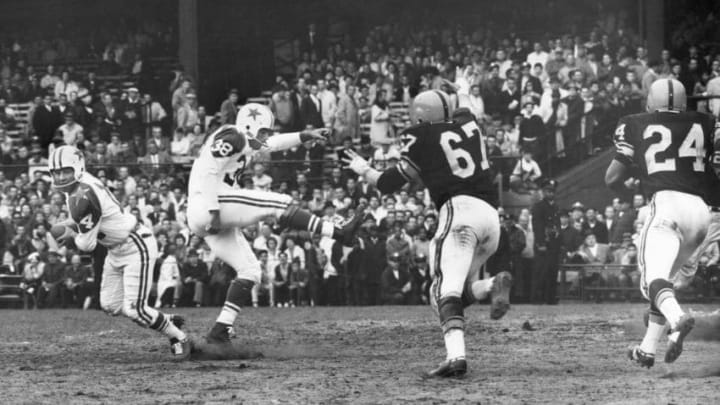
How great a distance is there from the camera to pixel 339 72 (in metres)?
25.7

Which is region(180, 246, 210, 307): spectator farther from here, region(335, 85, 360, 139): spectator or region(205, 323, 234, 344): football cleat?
region(205, 323, 234, 344): football cleat

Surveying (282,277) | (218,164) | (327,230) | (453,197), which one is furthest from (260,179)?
(453,197)

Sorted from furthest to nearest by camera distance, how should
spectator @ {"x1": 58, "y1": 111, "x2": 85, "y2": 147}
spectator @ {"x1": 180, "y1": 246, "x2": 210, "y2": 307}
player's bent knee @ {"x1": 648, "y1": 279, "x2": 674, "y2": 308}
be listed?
spectator @ {"x1": 58, "y1": 111, "x2": 85, "y2": 147} → spectator @ {"x1": 180, "y1": 246, "x2": 210, "y2": 307} → player's bent knee @ {"x1": 648, "y1": 279, "x2": 674, "y2": 308}

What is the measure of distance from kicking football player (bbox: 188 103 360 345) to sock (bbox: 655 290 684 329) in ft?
9.32

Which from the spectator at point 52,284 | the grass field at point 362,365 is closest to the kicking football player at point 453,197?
the grass field at point 362,365

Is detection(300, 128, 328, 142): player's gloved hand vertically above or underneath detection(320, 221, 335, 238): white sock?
above

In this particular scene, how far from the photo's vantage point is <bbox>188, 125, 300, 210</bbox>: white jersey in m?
11.0

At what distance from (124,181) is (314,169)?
3.33 m

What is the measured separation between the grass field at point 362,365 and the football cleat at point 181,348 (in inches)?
5.0

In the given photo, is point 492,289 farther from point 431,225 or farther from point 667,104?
point 431,225

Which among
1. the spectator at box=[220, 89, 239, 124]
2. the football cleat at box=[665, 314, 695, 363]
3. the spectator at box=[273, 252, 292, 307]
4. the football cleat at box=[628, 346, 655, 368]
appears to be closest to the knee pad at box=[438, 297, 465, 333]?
the football cleat at box=[628, 346, 655, 368]

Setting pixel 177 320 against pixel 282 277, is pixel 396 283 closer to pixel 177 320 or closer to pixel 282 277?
pixel 282 277

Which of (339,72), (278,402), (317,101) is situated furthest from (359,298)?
(278,402)

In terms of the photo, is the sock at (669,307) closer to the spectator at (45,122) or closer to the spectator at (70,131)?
the spectator at (70,131)
